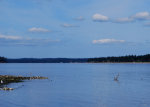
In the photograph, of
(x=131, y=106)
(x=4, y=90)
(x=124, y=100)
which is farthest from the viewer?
(x=4, y=90)

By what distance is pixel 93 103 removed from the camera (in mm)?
34906

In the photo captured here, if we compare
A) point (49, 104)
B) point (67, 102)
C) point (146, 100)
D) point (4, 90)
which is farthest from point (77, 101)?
point (4, 90)

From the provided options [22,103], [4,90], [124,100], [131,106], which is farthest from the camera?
[4,90]

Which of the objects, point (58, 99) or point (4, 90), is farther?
point (4, 90)

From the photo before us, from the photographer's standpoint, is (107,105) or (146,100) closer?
(107,105)

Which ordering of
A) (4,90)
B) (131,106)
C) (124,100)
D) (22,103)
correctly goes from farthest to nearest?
(4,90)
(124,100)
(22,103)
(131,106)

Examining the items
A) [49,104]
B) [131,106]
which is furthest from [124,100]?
[49,104]

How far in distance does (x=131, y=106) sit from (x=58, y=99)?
1023cm

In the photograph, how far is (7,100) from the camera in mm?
36344

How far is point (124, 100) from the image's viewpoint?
37.1 metres

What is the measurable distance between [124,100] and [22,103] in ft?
42.7

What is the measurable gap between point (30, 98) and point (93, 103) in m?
9.15

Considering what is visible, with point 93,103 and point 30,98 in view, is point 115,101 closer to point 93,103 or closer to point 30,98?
point 93,103

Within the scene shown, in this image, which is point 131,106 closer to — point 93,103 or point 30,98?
point 93,103
